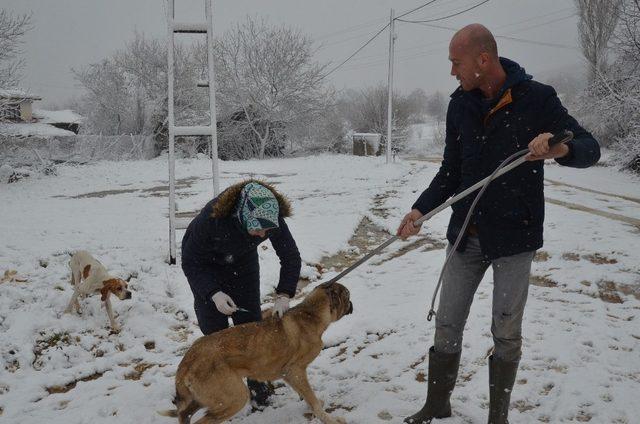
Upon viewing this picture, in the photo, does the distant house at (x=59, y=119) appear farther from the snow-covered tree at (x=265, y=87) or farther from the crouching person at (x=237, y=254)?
the crouching person at (x=237, y=254)

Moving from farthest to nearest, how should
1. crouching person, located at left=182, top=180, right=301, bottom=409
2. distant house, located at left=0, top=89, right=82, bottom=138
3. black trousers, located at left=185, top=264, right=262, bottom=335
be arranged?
distant house, located at left=0, top=89, right=82, bottom=138
black trousers, located at left=185, top=264, right=262, bottom=335
crouching person, located at left=182, top=180, right=301, bottom=409

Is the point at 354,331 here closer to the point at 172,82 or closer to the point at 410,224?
the point at 410,224

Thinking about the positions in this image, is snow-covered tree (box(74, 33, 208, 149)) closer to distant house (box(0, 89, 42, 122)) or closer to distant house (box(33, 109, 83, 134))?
distant house (box(33, 109, 83, 134))

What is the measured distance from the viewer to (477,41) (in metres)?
2.37

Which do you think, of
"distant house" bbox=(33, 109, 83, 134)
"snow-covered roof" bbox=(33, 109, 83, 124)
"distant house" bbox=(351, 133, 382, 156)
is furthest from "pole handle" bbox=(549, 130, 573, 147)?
"snow-covered roof" bbox=(33, 109, 83, 124)

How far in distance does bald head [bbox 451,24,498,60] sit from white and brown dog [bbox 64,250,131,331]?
4528 mm

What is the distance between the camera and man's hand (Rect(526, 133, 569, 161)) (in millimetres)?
2178

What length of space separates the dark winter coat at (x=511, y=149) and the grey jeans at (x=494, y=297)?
118 millimetres

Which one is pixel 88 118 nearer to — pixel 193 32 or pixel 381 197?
pixel 381 197

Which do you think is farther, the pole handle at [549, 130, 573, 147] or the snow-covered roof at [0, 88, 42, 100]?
the snow-covered roof at [0, 88, 42, 100]

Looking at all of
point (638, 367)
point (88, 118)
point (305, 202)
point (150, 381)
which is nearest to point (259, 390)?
point (150, 381)

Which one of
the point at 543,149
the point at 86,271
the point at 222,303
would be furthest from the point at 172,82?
the point at 543,149

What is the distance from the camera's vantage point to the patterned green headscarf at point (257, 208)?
2.96 meters

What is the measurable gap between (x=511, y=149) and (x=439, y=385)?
1649 mm
